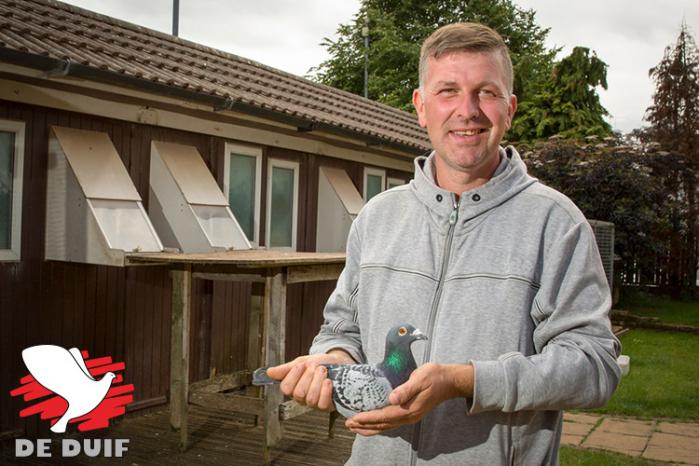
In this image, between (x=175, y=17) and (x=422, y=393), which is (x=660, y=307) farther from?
(x=422, y=393)

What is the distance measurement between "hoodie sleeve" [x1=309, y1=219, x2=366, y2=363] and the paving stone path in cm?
532

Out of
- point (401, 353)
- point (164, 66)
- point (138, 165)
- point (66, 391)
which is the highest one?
point (164, 66)

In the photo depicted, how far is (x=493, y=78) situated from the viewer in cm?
173

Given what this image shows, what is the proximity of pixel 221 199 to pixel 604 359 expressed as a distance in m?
5.99

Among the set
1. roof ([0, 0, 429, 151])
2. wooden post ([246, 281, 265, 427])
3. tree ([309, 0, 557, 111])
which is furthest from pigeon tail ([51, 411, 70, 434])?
tree ([309, 0, 557, 111])

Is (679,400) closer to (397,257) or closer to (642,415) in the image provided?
(642,415)

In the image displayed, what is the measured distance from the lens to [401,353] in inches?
65.1

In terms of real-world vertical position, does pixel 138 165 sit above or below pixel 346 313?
above

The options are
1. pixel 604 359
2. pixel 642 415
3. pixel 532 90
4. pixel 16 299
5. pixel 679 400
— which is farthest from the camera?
pixel 532 90

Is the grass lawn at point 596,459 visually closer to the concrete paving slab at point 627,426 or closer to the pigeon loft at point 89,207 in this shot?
the concrete paving slab at point 627,426

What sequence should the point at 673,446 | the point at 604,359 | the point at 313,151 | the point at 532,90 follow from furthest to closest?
the point at 532,90
the point at 313,151
the point at 673,446
the point at 604,359

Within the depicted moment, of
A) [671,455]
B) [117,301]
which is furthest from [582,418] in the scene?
[117,301]

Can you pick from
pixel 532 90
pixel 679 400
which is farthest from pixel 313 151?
pixel 532 90

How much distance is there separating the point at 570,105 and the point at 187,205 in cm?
1936
